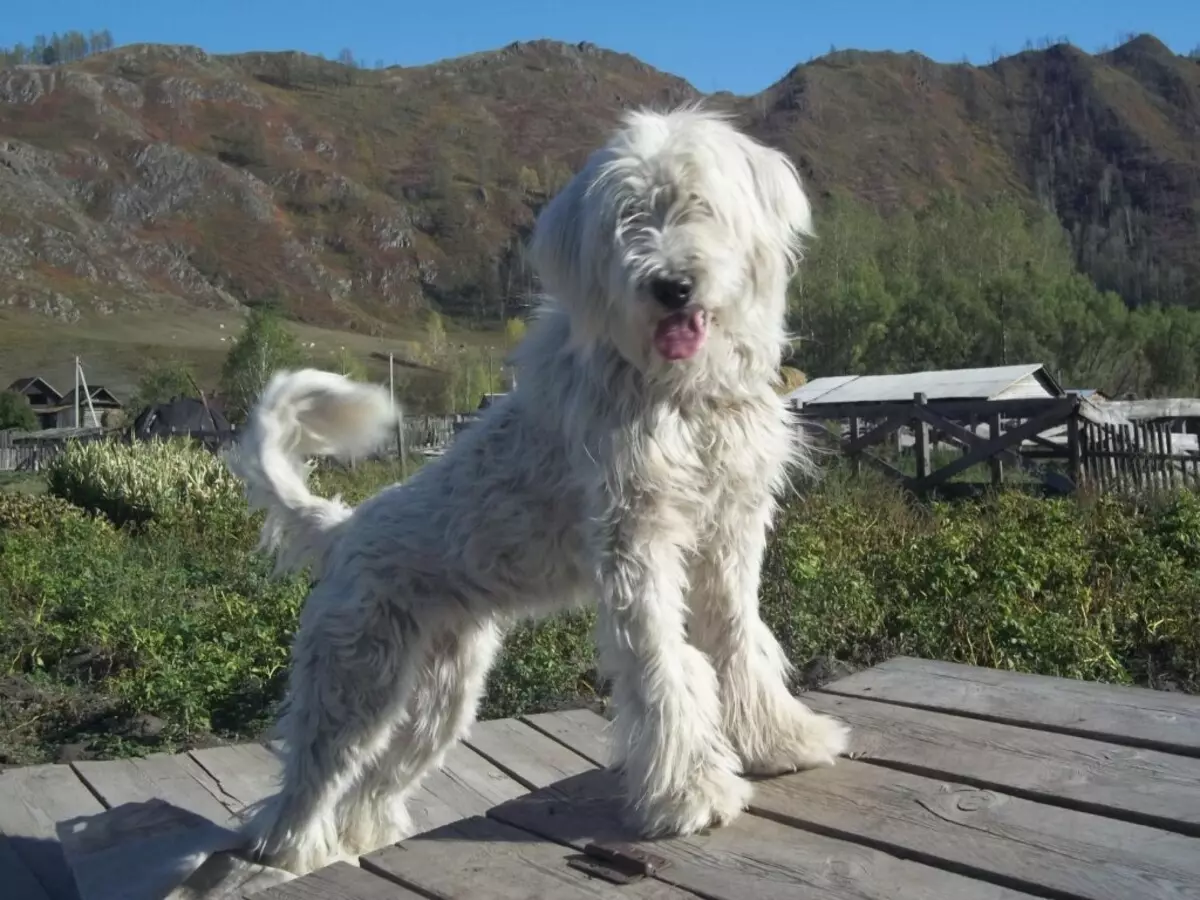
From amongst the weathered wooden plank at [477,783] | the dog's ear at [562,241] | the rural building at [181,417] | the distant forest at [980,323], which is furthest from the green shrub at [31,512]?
the distant forest at [980,323]

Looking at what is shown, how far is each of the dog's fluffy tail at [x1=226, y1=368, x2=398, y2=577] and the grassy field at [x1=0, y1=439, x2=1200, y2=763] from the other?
94.1 inches

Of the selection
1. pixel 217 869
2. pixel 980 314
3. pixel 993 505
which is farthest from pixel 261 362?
pixel 217 869

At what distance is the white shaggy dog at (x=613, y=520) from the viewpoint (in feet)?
9.01

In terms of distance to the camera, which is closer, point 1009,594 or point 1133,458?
point 1009,594

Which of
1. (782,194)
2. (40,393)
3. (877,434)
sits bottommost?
(877,434)

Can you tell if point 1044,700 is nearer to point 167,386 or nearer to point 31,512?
point 31,512

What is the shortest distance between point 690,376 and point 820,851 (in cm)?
110

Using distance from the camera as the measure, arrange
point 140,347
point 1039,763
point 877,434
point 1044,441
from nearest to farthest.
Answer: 1. point 1039,763
2. point 877,434
3. point 1044,441
4. point 140,347

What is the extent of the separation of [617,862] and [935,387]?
76.5ft

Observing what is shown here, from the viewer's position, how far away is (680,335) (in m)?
2.74

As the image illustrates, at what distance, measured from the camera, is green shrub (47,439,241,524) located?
12164 mm

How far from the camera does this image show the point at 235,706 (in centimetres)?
605

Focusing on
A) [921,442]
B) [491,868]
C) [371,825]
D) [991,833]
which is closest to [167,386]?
[921,442]

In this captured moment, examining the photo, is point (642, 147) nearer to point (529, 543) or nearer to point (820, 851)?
point (529, 543)
